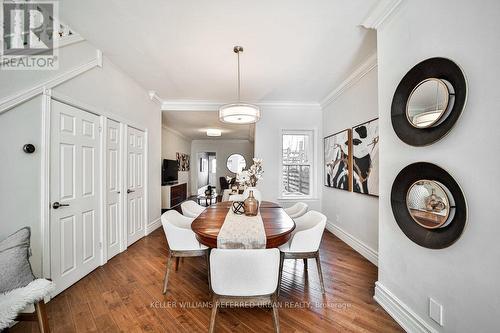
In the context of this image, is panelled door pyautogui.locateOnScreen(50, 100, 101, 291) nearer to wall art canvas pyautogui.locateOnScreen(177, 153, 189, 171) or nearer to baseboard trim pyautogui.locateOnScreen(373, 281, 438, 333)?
baseboard trim pyautogui.locateOnScreen(373, 281, 438, 333)

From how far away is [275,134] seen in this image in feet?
15.1

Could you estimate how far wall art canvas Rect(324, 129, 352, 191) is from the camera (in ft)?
11.0

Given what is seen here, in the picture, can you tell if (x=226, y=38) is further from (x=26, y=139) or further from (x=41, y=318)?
(x=41, y=318)

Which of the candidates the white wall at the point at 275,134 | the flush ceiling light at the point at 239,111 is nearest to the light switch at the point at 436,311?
the flush ceiling light at the point at 239,111

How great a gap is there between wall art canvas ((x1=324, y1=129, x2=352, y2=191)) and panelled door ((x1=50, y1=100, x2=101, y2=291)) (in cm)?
375

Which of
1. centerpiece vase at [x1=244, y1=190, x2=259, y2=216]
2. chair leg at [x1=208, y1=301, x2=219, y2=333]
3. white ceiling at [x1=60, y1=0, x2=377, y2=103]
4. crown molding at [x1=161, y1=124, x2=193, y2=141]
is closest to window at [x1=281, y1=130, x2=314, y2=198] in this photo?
white ceiling at [x1=60, y1=0, x2=377, y2=103]

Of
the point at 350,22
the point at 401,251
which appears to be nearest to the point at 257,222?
the point at 401,251

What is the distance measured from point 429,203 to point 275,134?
11.2 feet

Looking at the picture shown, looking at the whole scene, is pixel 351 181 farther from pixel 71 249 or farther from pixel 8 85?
pixel 8 85

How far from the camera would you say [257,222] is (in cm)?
204

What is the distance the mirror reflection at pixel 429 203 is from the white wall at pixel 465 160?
116 mm

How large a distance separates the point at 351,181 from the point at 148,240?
12.2ft

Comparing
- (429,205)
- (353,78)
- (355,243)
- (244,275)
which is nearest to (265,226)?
(244,275)

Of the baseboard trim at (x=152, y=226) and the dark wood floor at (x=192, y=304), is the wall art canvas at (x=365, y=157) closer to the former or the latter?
the dark wood floor at (x=192, y=304)
